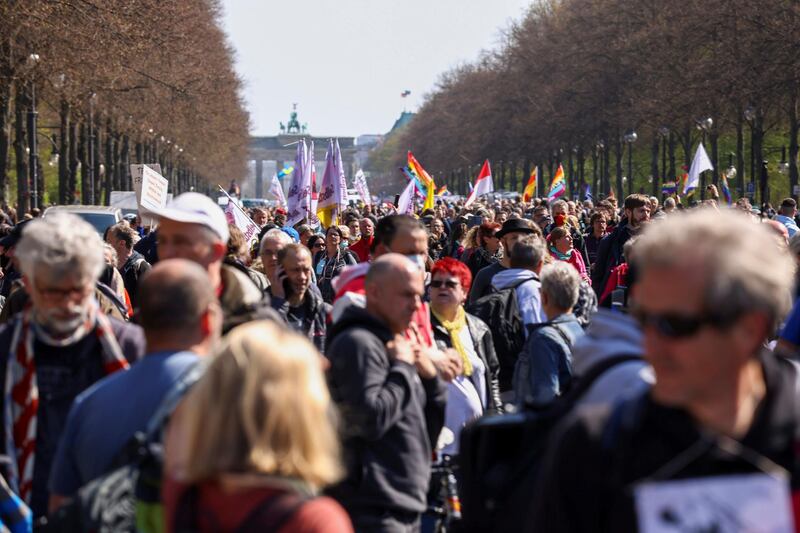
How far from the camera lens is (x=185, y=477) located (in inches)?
116

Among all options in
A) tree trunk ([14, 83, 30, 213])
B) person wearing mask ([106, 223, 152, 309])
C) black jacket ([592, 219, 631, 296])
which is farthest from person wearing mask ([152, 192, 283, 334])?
tree trunk ([14, 83, 30, 213])

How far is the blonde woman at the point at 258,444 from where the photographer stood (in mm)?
2865

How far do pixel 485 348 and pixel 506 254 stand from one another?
9.29 feet

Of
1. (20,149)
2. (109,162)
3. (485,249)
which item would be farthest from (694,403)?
(109,162)

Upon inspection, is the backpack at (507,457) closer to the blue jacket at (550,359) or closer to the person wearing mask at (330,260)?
the blue jacket at (550,359)

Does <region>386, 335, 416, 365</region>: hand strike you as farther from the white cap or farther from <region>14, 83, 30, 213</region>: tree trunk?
<region>14, 83, 30, 213</region>: tree trunk

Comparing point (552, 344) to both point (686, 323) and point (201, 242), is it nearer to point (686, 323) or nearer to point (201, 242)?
point (201, 242)

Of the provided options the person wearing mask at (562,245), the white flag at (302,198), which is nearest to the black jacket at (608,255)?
the person wearing mask at (562,245)

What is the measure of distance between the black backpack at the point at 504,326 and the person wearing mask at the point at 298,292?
2.98 ft

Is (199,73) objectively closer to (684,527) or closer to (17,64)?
(17,64)

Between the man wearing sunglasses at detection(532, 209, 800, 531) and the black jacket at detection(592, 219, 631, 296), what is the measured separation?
A: 373 inches

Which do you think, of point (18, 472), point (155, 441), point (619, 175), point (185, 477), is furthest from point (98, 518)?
point (619, 175)

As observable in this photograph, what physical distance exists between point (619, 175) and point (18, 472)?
51.3 m

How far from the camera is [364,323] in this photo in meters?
5.31
